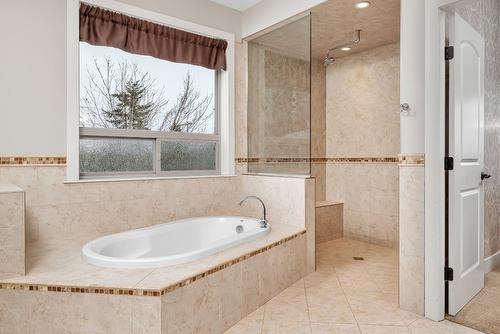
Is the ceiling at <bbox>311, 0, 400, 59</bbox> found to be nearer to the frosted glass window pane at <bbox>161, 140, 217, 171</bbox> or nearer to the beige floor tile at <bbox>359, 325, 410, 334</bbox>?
the frosted glass window pane at <bbox>161, 140, 217, 171</bbox>

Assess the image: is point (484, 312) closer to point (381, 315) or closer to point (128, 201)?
point (381, 315)

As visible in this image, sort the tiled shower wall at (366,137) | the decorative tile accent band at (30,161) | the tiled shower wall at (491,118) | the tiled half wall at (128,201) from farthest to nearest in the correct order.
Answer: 1. the tiled shower wall at (366,137)
2. the tiled shower wall at (491,118)
3. the tiled half wall at (128,201)
4. the decorative tile accent band at (30,161)

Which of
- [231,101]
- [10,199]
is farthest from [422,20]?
[10,199]

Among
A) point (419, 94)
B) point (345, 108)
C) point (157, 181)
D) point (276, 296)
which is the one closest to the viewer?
point (419, 94)

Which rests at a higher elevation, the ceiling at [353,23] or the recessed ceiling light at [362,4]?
the ceiling at [353,23]

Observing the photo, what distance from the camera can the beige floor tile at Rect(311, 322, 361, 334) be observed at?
6.22 ft

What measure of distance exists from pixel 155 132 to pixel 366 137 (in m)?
2.57

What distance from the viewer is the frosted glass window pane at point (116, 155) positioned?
2.69 m

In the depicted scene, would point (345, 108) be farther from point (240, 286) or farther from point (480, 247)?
point (240, 286)

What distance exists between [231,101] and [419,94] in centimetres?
193

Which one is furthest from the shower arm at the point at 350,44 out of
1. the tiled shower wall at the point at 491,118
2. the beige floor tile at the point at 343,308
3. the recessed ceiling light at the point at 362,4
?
the beige floor tile at the point at 343,308

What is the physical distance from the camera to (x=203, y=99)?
341 cm

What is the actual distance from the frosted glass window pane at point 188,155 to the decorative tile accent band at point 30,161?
0.90 m

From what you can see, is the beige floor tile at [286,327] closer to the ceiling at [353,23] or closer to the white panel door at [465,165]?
the white panel door at [465,165]
